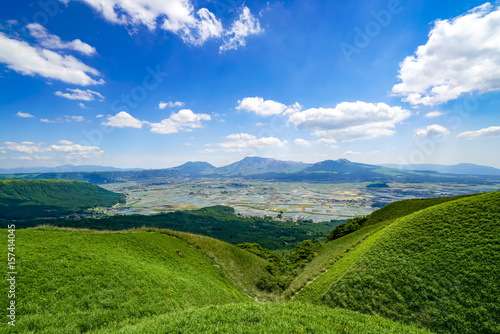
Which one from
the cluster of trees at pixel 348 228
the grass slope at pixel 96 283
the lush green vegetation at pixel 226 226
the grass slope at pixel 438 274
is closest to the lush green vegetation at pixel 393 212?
the cluster of trees at pixel 348 228

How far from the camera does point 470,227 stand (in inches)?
752

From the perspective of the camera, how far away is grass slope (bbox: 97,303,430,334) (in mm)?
10859

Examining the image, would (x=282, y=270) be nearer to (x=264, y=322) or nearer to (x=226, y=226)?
(x=264, y=322)

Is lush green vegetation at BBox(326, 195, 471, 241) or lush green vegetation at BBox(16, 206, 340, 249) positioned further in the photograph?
lush green vegetation at BBox(16, 206, 340, 249)

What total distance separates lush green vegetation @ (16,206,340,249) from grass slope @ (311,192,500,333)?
95.8 metres

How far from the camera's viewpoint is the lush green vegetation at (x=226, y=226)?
400ft

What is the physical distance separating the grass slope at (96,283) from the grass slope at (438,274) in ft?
50.9

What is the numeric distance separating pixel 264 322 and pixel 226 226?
472 ft

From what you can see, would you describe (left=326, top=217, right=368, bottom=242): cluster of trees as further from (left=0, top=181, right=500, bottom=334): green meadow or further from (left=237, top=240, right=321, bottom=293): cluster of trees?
(left=0, top=181, right=500, bottom=334): green meadow

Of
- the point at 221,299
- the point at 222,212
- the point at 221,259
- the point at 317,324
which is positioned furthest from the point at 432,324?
the point at 222,212

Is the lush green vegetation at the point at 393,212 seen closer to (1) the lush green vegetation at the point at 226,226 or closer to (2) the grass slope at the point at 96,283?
(2) the grass slope at the point at 96,283

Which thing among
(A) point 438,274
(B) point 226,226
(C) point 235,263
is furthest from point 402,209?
(B) point 226,226

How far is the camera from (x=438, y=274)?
16172 mm

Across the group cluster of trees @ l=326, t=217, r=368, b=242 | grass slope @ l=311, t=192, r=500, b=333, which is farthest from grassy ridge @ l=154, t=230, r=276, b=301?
cluster of trees @ l=326, t=217, r=368, b=242
